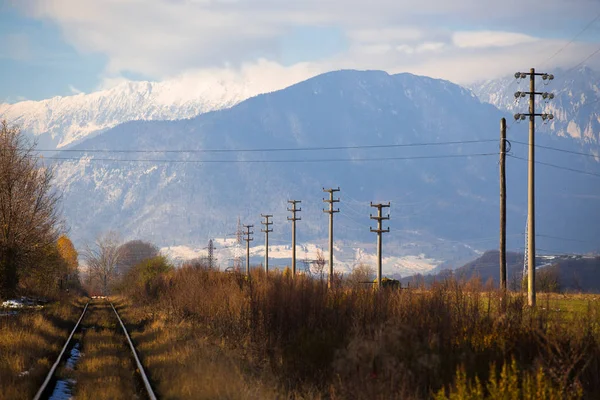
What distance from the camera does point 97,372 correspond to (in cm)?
1886

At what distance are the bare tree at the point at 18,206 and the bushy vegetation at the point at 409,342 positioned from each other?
70.6ft

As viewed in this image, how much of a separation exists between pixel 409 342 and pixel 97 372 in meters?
8.77

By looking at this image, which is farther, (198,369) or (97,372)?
(97,372)

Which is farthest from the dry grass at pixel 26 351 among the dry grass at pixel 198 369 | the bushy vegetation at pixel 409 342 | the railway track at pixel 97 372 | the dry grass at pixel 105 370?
the bushy vegetation at pixel 409 342

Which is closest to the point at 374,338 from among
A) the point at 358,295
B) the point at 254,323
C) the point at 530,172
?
the point at 358,295

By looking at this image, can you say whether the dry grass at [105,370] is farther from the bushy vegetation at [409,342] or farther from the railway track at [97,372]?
the bushy vegetation at [409,342]

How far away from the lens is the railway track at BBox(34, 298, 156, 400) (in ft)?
51.5

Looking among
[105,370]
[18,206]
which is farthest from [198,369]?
[18,206]

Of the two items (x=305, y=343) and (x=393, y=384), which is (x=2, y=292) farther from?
(x=393, y=384)

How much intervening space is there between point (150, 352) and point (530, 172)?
2287 cm

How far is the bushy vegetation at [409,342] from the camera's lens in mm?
11930

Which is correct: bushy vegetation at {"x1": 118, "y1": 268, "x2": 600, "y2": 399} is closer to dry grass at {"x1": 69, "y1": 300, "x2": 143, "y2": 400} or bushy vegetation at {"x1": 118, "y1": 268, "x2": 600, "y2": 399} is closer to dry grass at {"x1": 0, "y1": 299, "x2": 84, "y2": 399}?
dry grass at {"x1": 69, "y1": 300, "x2": 143, "y2": 400}

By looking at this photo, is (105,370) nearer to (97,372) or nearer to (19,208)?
(97,372)

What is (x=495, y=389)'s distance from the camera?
1059 centimetres
